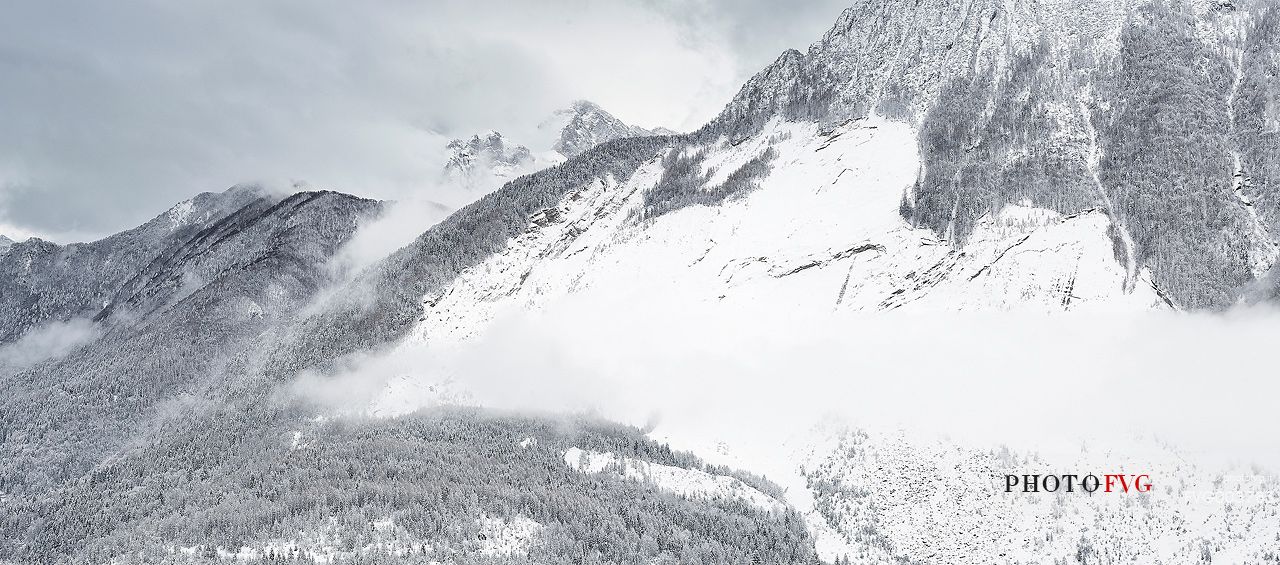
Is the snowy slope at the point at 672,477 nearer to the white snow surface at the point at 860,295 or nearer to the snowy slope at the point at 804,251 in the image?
the white snow surface at the point at 860,295

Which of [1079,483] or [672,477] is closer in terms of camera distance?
[1079,483]

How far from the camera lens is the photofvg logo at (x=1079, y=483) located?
6303 centimetres

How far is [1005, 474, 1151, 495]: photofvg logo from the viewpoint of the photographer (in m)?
63.0

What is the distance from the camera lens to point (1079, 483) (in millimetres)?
64938

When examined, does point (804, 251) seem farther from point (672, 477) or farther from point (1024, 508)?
point (1024, 508)

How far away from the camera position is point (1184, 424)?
216 ft

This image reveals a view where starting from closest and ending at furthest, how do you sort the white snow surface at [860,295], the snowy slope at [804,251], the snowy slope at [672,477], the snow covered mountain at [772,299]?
the white snow surface at [860,295]
the snow covered mountain at [772,299]
the snowy slope at [672,477]
the snowy slope at [804,251]

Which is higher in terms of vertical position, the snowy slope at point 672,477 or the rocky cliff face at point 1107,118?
the rocky cliff face at point 1107,118

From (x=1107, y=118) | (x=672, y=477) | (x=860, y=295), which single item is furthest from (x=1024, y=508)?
(x=1107, y=118)

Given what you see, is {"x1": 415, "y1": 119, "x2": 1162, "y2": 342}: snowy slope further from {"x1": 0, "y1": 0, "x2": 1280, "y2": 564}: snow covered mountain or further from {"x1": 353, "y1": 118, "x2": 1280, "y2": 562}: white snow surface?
{"x1": 0, "y1": 0, "x2": 1280, "y2": 564}: snow covered mountain

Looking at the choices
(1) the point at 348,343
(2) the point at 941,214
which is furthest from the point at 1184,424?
(1) the point at 348,343

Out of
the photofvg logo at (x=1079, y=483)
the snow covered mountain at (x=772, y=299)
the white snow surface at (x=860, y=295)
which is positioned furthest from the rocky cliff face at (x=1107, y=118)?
the photofvg logo at (x=1079, y=483)

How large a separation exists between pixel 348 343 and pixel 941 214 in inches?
3592

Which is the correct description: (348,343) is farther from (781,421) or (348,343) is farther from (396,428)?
(781,421)
